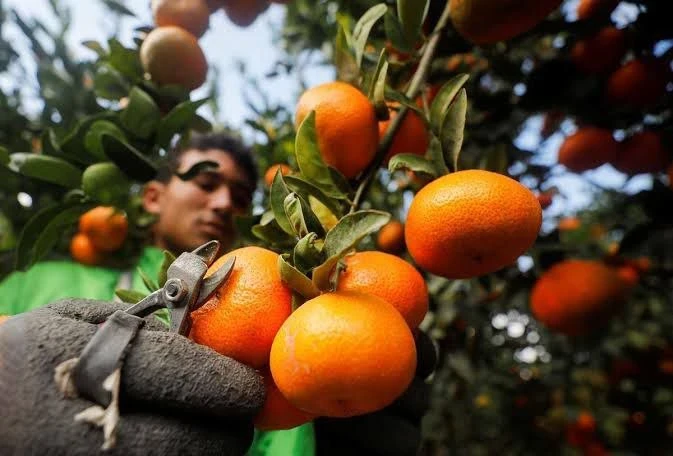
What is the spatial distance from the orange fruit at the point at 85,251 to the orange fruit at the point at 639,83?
5.32 feet

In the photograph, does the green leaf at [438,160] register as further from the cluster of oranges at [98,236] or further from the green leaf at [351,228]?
the cluster of oranges at [98,236]

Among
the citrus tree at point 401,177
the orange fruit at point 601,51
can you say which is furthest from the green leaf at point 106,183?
the orange fruit at point 601,51

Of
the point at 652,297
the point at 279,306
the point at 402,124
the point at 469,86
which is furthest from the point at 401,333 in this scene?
A: the point at 652,297

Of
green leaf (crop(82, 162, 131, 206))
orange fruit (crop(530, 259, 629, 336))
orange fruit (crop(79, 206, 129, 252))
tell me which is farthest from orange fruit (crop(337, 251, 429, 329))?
orange fruit (crop(79, 206, 129, 252))

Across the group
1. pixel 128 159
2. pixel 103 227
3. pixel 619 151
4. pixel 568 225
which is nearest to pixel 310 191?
pixel 128 159

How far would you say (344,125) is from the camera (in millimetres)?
709

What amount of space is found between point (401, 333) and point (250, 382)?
162mm

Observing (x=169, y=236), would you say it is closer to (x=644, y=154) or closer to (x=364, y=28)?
(x=364, y=28)

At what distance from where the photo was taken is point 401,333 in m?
0.51

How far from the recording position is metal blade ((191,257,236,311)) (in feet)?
1.77

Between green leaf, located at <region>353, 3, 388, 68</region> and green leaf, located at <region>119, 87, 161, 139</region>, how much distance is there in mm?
383

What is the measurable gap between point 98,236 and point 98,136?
0.80 metres

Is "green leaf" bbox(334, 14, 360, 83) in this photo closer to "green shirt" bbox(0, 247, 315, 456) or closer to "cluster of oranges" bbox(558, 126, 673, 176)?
"cluster of oranges" bbox(558, 126, 673, 176)

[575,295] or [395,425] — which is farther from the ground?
[395,425]
